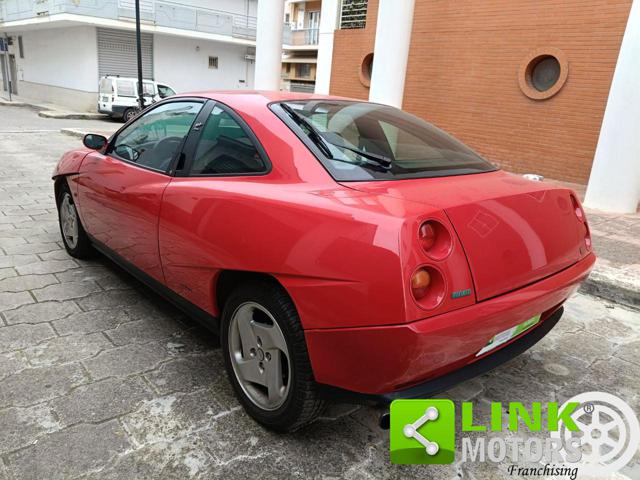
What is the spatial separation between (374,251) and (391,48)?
8546mm

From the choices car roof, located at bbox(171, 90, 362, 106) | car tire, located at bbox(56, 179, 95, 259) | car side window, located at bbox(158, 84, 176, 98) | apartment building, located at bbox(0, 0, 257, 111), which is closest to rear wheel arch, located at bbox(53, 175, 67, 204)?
car tire, located at bbox(56, 179, 95, 259)

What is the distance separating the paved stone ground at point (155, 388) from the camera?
206 centimetres

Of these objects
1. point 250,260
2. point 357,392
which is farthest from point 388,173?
point 357,392

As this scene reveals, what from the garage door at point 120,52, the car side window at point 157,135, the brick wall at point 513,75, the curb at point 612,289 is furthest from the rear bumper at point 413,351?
the garage door at point 120,52

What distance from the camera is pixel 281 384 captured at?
219cm

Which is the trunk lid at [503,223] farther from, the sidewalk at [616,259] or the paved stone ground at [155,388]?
the sidewalk at [616,259]

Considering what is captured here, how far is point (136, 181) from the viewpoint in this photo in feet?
10.1

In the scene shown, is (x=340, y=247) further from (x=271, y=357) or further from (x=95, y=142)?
(x=95, y=142)

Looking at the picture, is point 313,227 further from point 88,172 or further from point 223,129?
point 88,172

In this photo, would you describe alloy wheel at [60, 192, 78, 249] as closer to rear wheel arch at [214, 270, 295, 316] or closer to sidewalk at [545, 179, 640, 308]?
rear wheel arch at [214, 270, 295, 316]

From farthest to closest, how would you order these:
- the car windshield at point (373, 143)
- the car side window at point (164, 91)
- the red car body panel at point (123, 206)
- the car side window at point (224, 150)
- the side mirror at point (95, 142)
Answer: the car side window at point (164, 91) → the side mirror at point (95, 142) → the red car body panel at point (123, 206) → the car side window at point (224, 150) → the car windshield at point (373, 143)

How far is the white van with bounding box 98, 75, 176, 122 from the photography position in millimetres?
20094

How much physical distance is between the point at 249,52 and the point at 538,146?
76.6 ft

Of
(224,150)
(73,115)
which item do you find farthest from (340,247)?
(73,115)
